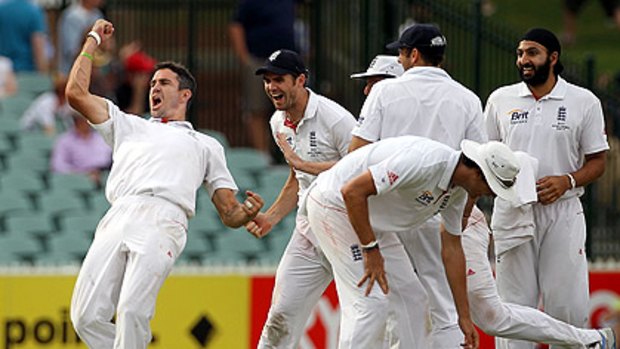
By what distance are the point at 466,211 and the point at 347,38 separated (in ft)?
21.4

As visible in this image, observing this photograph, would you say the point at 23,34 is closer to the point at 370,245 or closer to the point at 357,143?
the point at 357,143

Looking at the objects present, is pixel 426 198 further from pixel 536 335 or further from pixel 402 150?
pixel 536 335

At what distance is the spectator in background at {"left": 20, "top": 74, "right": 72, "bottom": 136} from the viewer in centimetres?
1861

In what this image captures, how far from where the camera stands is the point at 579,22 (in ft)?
90.8

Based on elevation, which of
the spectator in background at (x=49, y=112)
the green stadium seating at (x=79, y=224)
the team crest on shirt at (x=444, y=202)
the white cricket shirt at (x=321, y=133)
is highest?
the white cricket shirt at (x=321, y=133)

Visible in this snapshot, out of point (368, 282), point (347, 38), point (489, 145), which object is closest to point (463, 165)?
point (489, 145)

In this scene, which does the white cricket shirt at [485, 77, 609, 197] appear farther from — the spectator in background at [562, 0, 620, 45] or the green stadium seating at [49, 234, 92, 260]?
the spectator in background at [562, 0, 620, 45]

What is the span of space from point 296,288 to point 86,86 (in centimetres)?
209

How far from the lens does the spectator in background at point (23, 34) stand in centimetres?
1894

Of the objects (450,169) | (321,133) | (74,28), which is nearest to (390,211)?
(450,169)

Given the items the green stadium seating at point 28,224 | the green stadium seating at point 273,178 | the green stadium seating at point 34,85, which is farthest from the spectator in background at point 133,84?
the green stadium seating at point 28,224

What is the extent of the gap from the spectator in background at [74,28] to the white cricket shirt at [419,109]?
797cm

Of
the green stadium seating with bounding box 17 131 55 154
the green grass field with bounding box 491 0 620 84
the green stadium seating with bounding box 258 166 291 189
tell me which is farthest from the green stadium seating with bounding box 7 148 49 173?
the green grass field with bounding box 491 0 620 84

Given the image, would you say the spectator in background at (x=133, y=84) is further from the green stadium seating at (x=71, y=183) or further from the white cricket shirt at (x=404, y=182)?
the white cricket shirt at (x=404, y=182)
